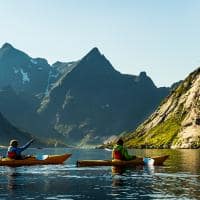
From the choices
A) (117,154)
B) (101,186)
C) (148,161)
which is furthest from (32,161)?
(101,186)

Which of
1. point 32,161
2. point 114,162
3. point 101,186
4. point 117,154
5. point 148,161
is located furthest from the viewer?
point 32,161

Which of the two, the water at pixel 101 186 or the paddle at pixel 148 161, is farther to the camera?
the paddle at pixel 148 161

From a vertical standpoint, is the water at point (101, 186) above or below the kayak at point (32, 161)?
below

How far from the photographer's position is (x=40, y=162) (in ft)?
269

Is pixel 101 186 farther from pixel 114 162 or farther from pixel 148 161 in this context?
pixel 148 161

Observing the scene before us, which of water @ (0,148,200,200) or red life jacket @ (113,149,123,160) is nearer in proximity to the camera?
water @ (0,148,200,200)

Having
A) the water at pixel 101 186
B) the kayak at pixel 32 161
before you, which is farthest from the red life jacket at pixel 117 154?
the kayak at pixel 32 161

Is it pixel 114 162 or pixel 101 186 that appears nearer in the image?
pixel 101 186

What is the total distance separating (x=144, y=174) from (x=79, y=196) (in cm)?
2232

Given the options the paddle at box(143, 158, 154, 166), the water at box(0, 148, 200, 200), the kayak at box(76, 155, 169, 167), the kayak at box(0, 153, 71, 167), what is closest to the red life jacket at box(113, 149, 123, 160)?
the kayak at box(76, 155, 169, 167)

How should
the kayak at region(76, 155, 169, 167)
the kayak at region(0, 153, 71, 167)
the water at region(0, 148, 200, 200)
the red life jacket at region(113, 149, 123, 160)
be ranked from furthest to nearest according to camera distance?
the kayak at region(0, 153, 71, 167) < the kayak at region(76, 155, 169, 167) < the red life jacket at region(113, 149, 123, 160) < the water at region(0, 148, 200, 200)

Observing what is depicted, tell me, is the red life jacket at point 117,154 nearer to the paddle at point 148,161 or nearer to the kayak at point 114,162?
the kayak at point 114,162

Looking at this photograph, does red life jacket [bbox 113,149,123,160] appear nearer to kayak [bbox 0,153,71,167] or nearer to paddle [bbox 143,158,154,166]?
paddle [bbox 143,158,154,166]

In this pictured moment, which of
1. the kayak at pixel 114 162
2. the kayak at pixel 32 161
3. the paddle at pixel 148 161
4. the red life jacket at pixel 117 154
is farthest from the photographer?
the kayak at pixel 32 161
